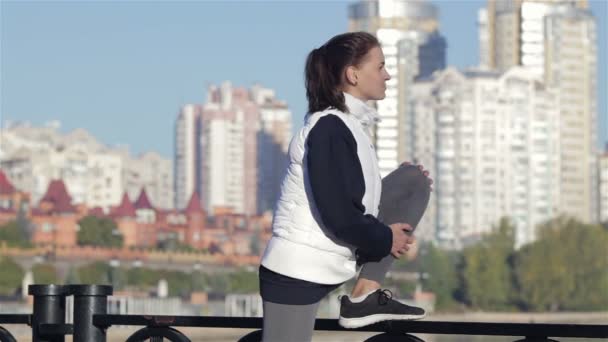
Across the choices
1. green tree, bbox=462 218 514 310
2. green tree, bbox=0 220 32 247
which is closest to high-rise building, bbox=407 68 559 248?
green tree, bbox=462 218 514 310

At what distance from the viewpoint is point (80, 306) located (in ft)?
15.8

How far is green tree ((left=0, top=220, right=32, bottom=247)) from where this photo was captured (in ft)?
292

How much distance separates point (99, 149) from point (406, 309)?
12320 cm

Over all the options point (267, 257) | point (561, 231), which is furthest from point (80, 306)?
point (561, 231)

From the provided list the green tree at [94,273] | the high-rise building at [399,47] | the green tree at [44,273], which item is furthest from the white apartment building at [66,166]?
the green tree at [44,273]

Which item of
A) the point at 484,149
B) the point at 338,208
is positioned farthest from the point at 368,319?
the point at 484,149

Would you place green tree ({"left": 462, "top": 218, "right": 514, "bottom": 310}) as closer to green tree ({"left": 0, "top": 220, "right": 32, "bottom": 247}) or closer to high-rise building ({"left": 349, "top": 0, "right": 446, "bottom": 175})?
green tree ({"left": 0, "top": 220, "right": 32, "bottom": 247})

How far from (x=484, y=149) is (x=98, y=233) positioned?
3109 cm

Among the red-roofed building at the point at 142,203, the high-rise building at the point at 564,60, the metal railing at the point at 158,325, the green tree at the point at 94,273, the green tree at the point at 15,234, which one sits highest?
the high-rise building at the point at 564,60

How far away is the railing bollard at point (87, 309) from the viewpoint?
15.8ft

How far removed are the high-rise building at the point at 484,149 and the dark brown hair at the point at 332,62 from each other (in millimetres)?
104200

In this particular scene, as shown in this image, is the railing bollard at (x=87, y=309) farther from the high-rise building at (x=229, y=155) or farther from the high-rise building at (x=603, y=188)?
the high-rise building at (x=229, y=155)

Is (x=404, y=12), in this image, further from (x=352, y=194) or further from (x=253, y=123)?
(x=352, y=194)

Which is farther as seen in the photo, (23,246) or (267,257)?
(23,246)
